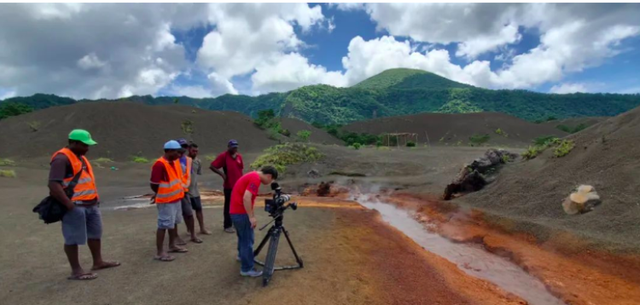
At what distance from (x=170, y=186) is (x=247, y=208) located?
5.86 ft

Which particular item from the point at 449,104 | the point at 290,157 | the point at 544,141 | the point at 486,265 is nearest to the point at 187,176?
the point at 486,265

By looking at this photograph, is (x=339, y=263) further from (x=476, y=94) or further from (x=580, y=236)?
(x=476, y=94)

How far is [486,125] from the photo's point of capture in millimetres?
72125

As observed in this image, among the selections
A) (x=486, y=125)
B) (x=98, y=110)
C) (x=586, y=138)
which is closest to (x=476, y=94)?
(x=486, y=125)

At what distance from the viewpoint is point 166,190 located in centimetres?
605

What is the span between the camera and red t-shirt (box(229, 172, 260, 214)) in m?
5.13

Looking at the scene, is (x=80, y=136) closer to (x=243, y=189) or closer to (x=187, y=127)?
(x=243, y=189)

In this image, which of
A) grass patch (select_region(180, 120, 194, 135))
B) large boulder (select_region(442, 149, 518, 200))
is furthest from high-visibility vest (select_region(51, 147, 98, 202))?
grass patch (select_region(180, 120, 194, 135))

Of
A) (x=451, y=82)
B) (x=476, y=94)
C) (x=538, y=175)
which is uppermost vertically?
(x=451, y=82)

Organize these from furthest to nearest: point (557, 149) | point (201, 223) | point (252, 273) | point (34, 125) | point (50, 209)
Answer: point (34, 125)
point (557, 149)
point (201, 223)
point (252, 273)
point (50, 209)

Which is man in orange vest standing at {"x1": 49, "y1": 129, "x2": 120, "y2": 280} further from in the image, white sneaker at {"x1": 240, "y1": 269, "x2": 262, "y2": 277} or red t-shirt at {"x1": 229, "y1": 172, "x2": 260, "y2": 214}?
white sneaker at {"x1": 240, "y1": 269, "x2": 262, "y2": 277}

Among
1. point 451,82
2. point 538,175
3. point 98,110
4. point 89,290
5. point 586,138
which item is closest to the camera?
point 89,290

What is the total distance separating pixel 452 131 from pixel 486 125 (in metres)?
6.75

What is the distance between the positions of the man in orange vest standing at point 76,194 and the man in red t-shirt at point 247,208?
77.6 inches
